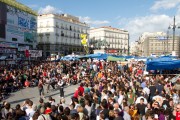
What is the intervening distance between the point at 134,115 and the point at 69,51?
264ft

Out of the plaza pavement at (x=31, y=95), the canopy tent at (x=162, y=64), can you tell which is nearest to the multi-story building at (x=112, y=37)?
the plaza pavement at (x=31, y=95)

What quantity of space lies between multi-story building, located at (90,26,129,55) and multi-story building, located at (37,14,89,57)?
85.4 feet

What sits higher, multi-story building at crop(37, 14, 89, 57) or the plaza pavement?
multi-story building at crop(37, 14, 89, 57)

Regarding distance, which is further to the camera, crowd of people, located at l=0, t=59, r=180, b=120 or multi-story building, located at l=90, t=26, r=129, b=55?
multi-story building, located at l=90, t=26, r=129, b=55

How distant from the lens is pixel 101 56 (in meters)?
30.1

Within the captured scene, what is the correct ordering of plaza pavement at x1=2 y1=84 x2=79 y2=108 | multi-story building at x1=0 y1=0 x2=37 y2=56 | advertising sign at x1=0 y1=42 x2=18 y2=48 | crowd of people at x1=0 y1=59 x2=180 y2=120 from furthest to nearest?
multi-story building at x1=0 y1=0 x2=37 y2=56
advertising sign at x1=0 y1=42 x2=18 y2=48
plaza pavement at x1=2 y1=84 x2=79 y2=108
crowd of people at x1=0 y1=59 x2=180 y2=120

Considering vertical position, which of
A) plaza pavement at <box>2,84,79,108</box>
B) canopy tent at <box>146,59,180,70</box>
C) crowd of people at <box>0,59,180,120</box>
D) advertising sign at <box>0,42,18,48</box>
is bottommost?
plaza pavement at <box>2,84,79,108</box>

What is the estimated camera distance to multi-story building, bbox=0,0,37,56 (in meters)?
42.3

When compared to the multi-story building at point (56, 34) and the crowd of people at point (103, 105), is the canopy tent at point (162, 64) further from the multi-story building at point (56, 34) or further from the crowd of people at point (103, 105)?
the multi-story building at point (56, 34)

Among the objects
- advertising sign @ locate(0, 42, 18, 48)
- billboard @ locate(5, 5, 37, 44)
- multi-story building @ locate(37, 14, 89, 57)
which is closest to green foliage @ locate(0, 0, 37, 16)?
billboard @ locate(5, 5, 37, 44)

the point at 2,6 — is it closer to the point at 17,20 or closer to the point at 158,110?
the point at 17,20

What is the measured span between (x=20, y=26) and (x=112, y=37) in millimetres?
76529

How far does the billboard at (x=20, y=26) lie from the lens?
150 ft

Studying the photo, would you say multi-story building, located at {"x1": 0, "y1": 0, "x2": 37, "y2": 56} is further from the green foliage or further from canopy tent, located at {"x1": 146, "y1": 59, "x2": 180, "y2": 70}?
canopy tent, located at {"x1": 146, "y1": 59, "x2": 180, "y2": 70}
